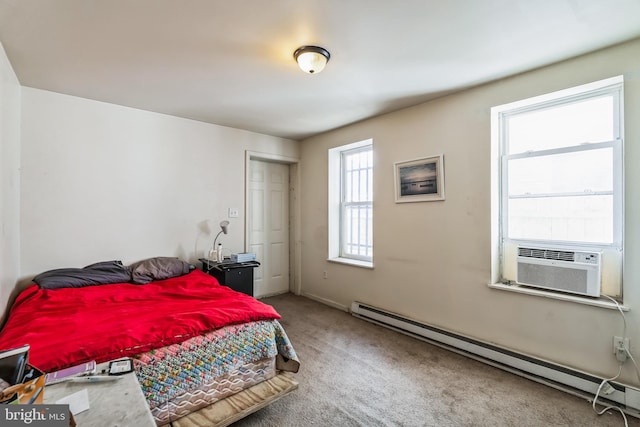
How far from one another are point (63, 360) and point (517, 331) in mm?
3018

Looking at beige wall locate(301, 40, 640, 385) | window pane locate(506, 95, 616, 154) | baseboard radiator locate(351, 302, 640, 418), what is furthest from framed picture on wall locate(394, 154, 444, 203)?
baseboard radiator locate(351, 302, 640, 418)

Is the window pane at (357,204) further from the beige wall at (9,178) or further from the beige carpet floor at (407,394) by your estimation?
the beige wall at (9,178)

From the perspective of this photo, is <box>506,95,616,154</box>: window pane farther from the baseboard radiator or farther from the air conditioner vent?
the baseboard radiator

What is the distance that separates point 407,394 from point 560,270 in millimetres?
1472

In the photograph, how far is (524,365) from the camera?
7.29 ft

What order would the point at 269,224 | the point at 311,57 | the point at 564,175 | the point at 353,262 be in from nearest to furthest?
the point at 311,57
the point at 564,175
the point at 353,262
the point at 269,224

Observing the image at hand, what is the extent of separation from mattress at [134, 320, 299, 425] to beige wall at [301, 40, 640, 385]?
64.5 inches

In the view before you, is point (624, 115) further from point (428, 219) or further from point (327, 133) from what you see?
point (327, 133)

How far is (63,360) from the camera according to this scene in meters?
1.40

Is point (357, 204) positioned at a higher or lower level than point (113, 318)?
higher

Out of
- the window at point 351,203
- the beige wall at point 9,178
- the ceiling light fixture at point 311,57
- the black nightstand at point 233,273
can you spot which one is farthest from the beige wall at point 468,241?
the beige wall at point 9,178

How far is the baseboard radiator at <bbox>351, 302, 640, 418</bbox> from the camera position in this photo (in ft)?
6.12

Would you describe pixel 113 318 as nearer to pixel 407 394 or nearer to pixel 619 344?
pixel 407 394

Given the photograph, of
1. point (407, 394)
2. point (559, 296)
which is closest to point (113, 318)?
point (407, 394)
